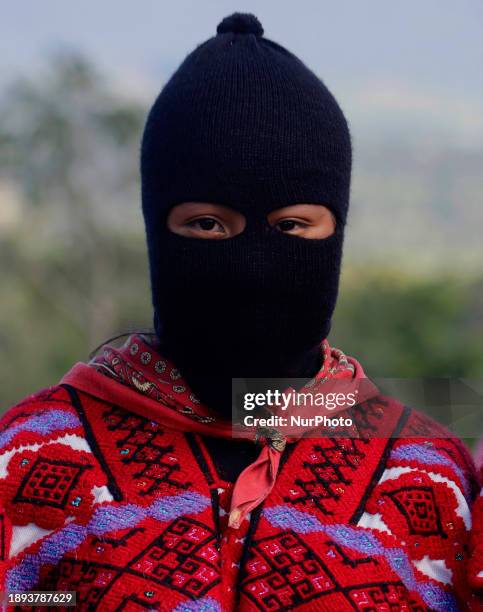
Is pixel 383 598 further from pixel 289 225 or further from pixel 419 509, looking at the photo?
pixel 289 225

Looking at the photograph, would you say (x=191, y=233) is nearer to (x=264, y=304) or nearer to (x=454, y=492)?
(x=264, y=304)

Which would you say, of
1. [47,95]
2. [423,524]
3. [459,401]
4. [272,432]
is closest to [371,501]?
[423,524]

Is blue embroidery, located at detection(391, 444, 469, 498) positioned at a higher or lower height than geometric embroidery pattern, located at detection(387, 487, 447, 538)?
higher

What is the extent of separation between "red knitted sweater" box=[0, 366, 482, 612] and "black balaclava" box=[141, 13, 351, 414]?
234 millimetres

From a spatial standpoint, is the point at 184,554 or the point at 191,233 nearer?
the point at 184,554

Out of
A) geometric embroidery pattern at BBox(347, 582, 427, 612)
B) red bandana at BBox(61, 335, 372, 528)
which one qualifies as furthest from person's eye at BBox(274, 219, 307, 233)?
geometric embroidery pattern at BBox(347, 582, 427, 612)

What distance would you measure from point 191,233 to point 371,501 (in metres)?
0.73

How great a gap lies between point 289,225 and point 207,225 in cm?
19

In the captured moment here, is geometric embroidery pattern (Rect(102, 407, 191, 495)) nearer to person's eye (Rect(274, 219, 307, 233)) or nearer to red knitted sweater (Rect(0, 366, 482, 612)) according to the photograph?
red knitted sweater (Rect(0, 366, 482, 612))

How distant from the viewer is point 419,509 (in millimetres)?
2188

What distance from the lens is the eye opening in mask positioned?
219cm

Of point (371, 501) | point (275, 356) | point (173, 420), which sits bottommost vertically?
point (371, 501)

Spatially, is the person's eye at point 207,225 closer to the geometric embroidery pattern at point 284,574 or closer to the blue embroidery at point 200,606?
the geometric embroidery pattern at point 284,574

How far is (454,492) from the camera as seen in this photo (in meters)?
2.21
